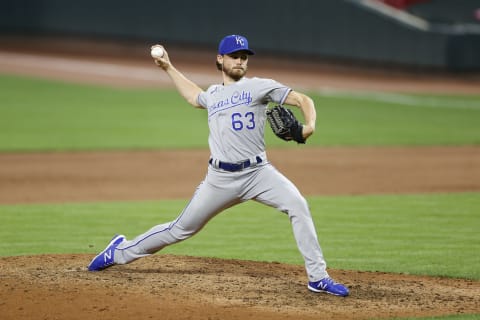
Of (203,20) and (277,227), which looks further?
(203,20)

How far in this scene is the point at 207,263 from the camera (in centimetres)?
836

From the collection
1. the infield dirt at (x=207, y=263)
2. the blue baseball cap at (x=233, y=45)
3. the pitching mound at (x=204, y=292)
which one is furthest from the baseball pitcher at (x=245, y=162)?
the infield dirt at (x=207, y=263)

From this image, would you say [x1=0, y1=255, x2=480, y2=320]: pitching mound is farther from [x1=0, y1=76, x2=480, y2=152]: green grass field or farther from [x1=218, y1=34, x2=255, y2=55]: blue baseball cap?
[x1=0, y1=76, x2=480, y2=152]: green grass field

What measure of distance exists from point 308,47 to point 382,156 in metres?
13.8

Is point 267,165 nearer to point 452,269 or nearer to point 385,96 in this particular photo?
point 452,269

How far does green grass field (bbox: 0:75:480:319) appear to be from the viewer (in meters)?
9.05

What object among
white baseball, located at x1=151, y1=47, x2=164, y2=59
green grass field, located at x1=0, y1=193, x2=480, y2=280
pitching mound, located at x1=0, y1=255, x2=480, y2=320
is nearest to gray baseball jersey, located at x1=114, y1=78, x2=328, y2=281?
pitching mound, located at x1=0, y1=255, x2=480, y2=320

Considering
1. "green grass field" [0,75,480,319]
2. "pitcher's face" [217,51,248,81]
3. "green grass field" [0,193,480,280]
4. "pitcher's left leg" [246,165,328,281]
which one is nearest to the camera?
"pitcher's left leg" [246,165,328,281]

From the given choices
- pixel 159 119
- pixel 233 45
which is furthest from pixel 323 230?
pixel 159 119

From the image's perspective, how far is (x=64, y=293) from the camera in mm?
6996

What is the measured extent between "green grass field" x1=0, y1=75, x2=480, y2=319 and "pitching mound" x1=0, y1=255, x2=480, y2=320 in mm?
682

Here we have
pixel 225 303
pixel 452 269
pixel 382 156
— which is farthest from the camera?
pixel 382 156

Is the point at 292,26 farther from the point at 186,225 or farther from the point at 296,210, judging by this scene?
the point at 296,210

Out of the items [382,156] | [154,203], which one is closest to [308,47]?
[382,156]
